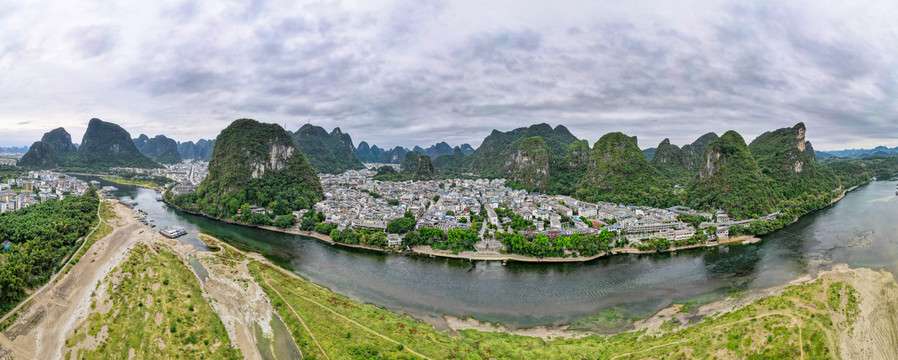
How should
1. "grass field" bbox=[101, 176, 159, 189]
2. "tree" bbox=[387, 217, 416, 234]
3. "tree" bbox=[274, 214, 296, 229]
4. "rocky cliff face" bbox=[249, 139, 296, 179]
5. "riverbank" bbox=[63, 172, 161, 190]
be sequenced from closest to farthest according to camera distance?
"tree" bbox=[387, 217, 416, 234], "tree" bbox=[274, 214, 296, 229], "rocky cliff face" bbox=[249, 139, 296, 179], "riverbank" bbox=[63, 172, 161, 190], "grass field" bbox=[101, 176, 159, 189]

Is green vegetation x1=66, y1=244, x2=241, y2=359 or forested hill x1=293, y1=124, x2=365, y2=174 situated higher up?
forested hill x1=293, y1=124, x2=365, y2=174

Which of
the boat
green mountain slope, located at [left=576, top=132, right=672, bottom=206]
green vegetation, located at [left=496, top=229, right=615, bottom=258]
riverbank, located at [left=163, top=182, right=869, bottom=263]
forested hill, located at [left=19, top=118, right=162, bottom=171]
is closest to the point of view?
riverbank, located at [left=163, top=182, right=869, bottom=263]

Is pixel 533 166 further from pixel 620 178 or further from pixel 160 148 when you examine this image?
pixel 160 148

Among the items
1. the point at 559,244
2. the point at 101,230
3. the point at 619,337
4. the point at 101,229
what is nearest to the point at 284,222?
the point at 101,230

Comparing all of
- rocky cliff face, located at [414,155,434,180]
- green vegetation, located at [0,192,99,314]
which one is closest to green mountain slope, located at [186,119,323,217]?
green vegetation, located at [0,192,99,314]

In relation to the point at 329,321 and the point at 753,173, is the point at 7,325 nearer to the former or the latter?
the point at 329,321

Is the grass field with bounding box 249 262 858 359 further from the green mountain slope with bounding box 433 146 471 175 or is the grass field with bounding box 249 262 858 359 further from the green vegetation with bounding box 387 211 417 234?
the green mountain slope with bounding box 433 146 471 175

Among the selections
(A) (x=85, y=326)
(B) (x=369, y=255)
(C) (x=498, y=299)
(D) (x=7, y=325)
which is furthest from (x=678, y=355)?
(D) (x=7, y=325)
